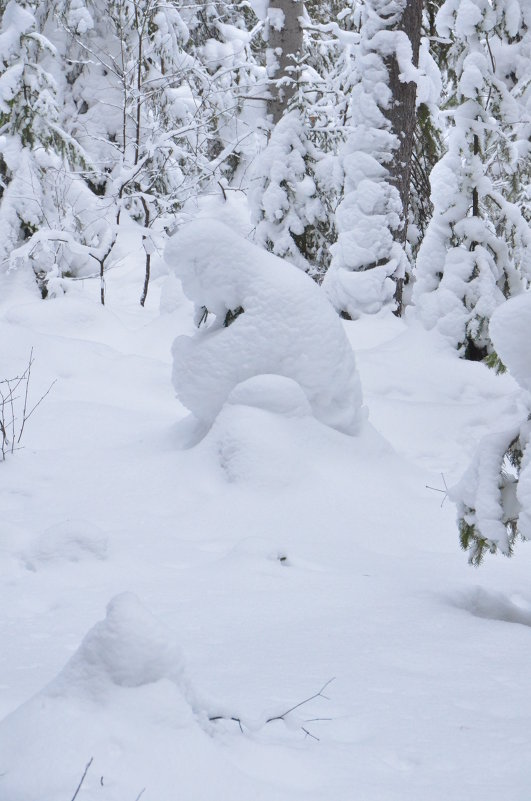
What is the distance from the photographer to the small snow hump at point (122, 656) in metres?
1.83

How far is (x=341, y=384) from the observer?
5.65 m

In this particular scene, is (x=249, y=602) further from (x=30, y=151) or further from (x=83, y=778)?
(x=30, y=151)

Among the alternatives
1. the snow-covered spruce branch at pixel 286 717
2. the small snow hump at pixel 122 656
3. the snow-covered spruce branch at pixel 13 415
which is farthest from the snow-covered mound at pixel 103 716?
the snow-covered spruce branch at pixel 13 415

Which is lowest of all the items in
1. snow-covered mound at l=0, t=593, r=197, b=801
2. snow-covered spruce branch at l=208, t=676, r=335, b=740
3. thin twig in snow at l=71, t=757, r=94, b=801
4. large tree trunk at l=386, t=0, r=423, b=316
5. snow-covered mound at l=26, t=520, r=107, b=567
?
snow-covered mound at l=26, t=520, r=107, b=567

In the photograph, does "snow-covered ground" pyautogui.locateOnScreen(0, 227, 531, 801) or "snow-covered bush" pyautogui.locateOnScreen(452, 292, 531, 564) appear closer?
"snow-covered ground" pyautogui.locateOnScreen(0, 227, 531, 801)

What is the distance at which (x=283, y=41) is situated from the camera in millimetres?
10672

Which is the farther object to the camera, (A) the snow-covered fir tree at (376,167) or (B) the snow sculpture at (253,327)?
(A) the snow-covered fir tree at (376,167)

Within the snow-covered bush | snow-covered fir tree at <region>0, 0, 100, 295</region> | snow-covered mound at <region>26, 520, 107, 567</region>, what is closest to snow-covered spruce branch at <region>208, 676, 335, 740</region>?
the snow-covered bush

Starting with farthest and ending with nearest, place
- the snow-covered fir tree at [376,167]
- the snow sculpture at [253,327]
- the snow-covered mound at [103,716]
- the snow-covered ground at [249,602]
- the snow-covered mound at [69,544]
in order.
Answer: the snow-covered fir tree at [376,167]
the snow sculpture at [253,327]
the snow-covered mound at [69,544]
the snow-covered ground at [249,602]
the snow-covered mound at [103,716]

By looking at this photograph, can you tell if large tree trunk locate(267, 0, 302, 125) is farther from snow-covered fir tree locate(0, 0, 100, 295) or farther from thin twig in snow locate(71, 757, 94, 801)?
thin twig in snow locate(71, 757, 94, 801)

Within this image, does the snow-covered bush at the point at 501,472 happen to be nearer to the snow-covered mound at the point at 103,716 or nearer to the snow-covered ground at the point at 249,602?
the snow-covered ground at the point at 249,602

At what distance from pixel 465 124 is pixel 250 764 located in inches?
303

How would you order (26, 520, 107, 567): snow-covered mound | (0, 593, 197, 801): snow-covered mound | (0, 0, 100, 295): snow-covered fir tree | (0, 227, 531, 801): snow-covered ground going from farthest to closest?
(0, 0, 100, 295): snow-covered fir tree
(26, 520, 107, 567): snow-covered mound
(0, 227, 531, 801): snow-covered ground
(0, 593, 197, 801): snow-covered mound

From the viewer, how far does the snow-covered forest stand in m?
1.85
